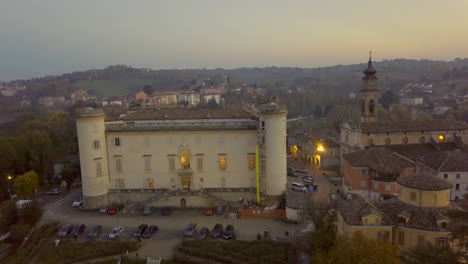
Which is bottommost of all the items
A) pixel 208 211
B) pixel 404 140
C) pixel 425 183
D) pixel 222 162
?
pixel 208 211

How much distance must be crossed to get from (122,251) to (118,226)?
17.8ft

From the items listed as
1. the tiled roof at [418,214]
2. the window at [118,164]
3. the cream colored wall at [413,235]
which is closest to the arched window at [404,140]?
the tiled roof at [418,214]

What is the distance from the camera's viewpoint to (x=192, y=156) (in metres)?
45.1

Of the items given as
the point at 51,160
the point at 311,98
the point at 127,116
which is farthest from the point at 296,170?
the point at 311,98

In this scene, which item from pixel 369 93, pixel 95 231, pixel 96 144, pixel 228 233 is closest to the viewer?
pixel 228 233

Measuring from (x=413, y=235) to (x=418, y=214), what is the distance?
1.73 meters

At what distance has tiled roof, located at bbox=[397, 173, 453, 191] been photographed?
2881 centimetres

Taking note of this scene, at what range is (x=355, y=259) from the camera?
22.4 metres

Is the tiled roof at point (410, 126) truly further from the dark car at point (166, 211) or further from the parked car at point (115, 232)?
the parked car at point (115, 232)

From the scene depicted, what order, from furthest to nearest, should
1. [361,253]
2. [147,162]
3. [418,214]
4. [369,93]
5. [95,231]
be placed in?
[369,93] → [147,162] → [95,231] → [418,214] → [361,253]

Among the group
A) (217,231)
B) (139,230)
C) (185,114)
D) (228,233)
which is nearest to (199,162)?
(185,114)

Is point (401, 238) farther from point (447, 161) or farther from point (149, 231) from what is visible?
point (149, 231)

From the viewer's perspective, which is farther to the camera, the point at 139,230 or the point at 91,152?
the point at 91,152

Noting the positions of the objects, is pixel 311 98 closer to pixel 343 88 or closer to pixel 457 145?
pixel 343 88
